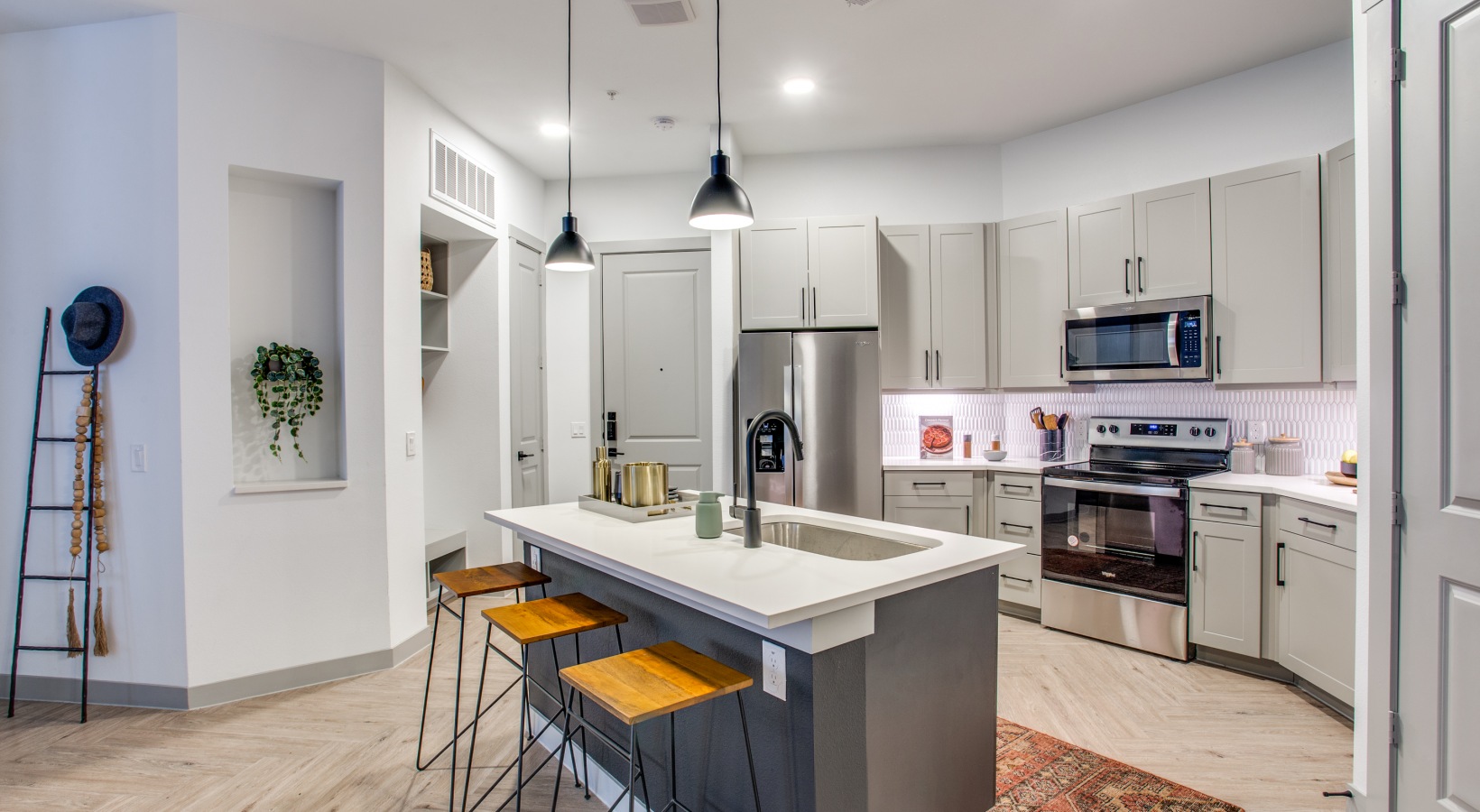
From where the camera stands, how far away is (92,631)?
3010 millimetres

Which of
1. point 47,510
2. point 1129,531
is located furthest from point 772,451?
point 47,510

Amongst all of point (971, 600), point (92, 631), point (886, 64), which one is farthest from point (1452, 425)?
point (92, 631)

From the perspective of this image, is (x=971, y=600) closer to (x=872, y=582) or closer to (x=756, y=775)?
(x=872, y=582)

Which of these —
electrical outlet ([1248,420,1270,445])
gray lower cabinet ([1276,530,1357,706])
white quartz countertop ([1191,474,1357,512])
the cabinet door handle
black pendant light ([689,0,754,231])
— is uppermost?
black pendant light ([689,0,754,231])

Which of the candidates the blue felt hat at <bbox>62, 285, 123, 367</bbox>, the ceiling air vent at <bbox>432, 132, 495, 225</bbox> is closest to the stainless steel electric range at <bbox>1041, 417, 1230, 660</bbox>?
the ceiling air vent at <bbox>432, 132, 495, 225</bbox>

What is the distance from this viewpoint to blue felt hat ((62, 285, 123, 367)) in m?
2.94

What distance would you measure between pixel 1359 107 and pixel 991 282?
239 centimetres

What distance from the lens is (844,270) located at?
4.36 meters

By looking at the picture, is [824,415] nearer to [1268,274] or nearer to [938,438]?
[938,438]

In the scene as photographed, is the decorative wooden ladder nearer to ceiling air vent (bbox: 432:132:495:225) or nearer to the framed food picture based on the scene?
ceiling air vent (bbox: 432:132:495:225)

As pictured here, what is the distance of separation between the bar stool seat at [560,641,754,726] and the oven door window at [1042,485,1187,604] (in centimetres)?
274

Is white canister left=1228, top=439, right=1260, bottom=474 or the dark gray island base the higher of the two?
white canister left=1228, top=439, right=1260, bottom=474

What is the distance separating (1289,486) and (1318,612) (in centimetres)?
53

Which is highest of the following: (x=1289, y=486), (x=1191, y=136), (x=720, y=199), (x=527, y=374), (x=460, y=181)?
(x=1191, y=136)
